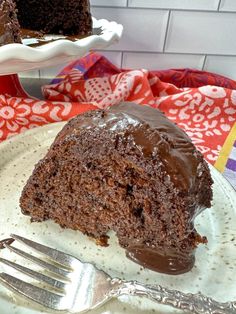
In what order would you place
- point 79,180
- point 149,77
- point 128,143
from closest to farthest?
point 128,143
point 79,180
point 149,77

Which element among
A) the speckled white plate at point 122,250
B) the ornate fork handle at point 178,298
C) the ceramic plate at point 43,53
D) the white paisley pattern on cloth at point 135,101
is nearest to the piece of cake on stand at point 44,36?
the ceramic plate at point 43,53

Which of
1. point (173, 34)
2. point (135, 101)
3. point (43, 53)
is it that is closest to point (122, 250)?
point (43, 53)

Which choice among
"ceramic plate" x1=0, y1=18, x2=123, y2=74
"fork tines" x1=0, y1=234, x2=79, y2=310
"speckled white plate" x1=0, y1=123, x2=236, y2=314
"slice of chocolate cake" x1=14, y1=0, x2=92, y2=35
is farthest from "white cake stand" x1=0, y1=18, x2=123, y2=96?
"fork tines" x1=0, y1=234, x2=79, y2=310

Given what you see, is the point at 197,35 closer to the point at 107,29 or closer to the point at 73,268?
the point at 107,29

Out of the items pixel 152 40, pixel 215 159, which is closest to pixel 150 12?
pixel 152 40

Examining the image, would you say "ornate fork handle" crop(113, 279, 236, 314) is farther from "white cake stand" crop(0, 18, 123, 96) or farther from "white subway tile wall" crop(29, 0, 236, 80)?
"white subway tile wall" crop(29, 0, 236, 80)

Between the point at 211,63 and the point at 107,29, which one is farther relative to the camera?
the point at 211,63

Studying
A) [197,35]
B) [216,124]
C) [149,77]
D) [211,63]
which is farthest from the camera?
[211,63]
